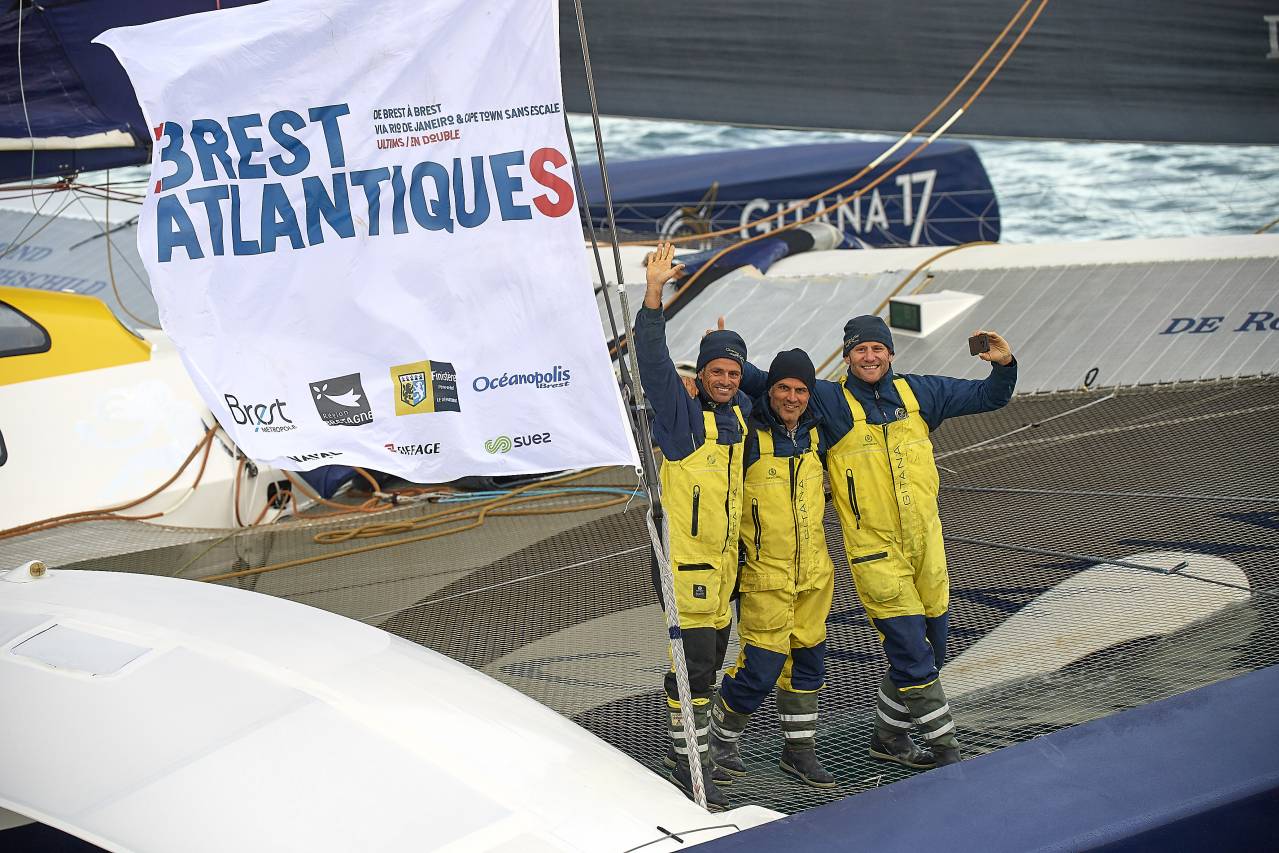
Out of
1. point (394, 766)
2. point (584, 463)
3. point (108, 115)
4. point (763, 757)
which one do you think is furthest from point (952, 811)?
point (108, 115)

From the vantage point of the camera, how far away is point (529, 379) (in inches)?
119

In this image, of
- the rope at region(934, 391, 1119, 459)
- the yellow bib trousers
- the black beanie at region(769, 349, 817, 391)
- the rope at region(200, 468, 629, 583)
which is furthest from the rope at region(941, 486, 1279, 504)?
the black beanie at region(769, 349, 817, 391)

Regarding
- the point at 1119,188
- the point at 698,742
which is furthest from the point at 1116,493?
the point at 1119,188

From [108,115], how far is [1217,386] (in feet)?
18.8

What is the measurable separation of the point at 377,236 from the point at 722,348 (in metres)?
0.90

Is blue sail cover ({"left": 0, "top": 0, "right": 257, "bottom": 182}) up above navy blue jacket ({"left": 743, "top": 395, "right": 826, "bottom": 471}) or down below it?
above

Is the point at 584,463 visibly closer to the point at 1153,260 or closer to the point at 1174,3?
the point at 1153,260

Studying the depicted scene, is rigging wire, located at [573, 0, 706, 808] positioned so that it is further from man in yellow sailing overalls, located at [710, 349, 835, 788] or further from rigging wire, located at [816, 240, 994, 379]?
rigging wire, located at [816, 240, 994, 379]

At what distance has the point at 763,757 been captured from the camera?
3.62m

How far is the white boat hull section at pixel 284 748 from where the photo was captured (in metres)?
2.25

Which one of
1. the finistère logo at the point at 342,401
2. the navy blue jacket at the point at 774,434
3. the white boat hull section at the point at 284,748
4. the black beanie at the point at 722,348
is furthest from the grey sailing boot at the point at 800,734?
the finistère logo at the point at 342,401

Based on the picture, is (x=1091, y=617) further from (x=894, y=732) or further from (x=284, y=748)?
(x=284, y=748)

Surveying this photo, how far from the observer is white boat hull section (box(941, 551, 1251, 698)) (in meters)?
3.75

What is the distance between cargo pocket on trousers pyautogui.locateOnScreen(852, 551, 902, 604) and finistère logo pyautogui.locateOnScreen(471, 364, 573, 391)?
0.98m
